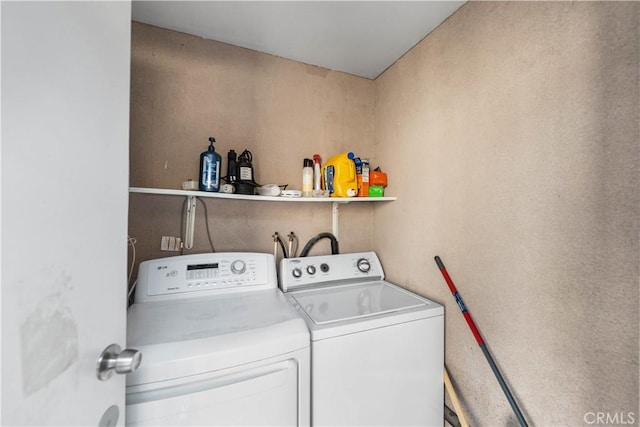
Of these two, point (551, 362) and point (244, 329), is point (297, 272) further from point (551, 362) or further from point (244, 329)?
point (551, 362)

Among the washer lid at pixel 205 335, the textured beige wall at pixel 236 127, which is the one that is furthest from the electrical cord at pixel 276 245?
the washer lid at pixel 205 335

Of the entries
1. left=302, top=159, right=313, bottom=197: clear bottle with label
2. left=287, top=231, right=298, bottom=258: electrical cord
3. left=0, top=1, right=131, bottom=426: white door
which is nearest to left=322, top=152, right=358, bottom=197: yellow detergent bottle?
left=302, top=159, right=313, bottom=197: clear bottle with label

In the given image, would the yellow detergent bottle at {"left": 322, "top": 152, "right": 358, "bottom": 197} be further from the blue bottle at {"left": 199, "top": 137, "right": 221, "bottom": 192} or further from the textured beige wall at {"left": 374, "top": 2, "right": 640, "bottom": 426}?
the blue bottle at {"left": 199, "top": 137, "right": 221, "bottom": 192}

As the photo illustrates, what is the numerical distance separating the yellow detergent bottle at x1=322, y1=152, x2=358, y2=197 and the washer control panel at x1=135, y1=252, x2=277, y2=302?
630 mm

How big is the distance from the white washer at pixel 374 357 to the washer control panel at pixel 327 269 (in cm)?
7

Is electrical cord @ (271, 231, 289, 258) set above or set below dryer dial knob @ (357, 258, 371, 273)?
above

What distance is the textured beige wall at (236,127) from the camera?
1.45 meters

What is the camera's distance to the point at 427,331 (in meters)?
1.25

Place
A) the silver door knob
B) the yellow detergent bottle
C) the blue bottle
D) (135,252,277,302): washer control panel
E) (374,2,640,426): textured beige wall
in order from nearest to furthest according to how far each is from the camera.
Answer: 1. the silver door knob
2. (374,2,640,426): textured beige wall
3. (135,252,277,302): washer control panel
4. the blue bottle
5. the yellow detergent bottle

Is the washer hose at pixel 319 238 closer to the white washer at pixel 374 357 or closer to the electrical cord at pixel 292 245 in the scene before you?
the electrical cord at pixel 292 245

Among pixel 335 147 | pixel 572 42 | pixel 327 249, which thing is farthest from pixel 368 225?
pixel 572 42

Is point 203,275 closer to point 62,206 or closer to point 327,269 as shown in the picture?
point 327,269

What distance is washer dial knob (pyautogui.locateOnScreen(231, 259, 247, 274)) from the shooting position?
1.43 m

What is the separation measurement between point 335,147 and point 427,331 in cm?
139
